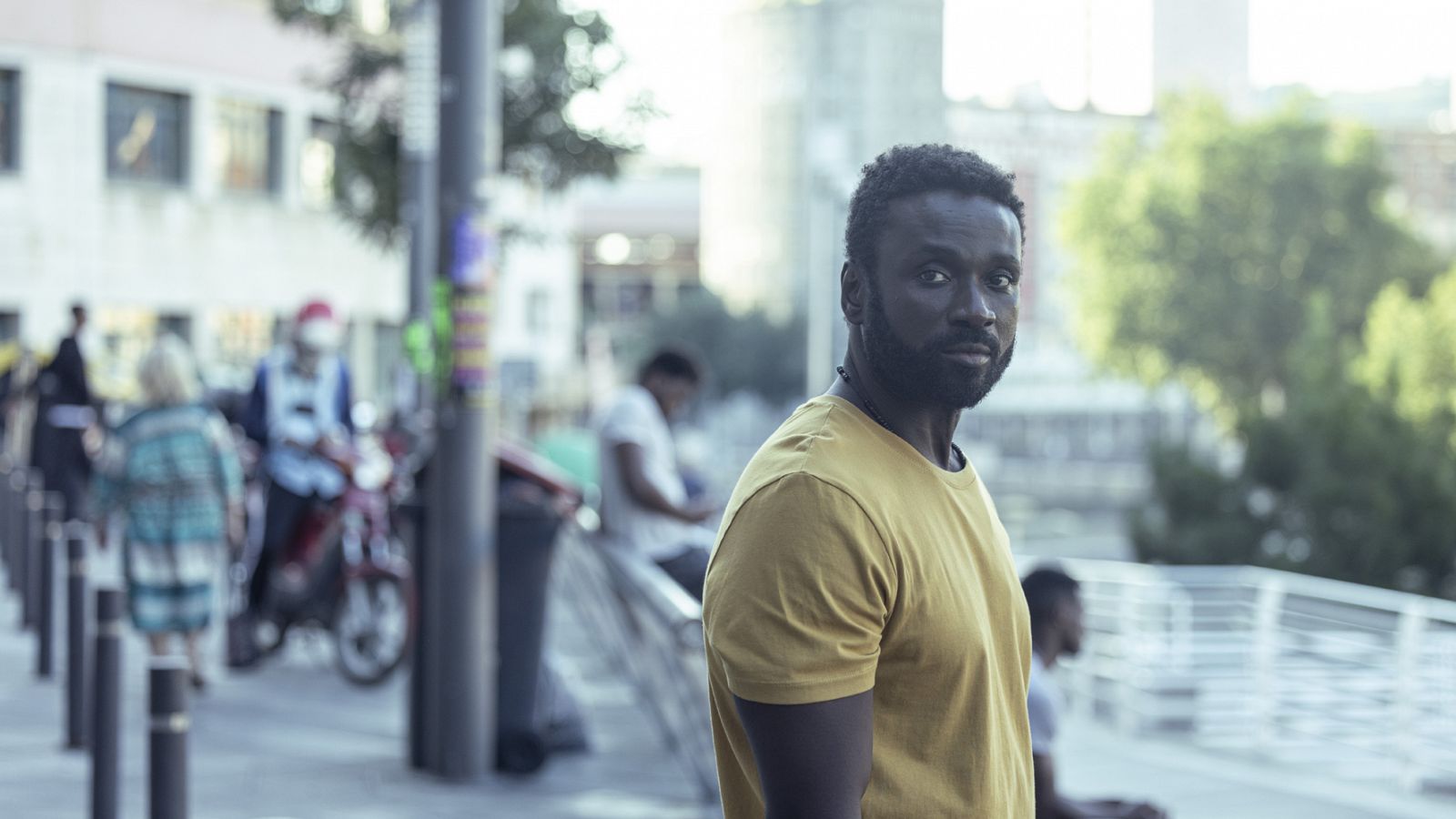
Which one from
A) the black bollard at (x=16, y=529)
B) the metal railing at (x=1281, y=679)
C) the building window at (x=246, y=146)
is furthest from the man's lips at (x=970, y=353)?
the building window at (x=246, y=146)

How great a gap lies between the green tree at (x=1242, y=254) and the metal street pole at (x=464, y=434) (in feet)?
159

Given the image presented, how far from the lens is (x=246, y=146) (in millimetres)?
34188

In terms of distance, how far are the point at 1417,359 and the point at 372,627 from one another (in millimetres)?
25033

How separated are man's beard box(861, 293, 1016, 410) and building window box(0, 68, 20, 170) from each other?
2980 cm

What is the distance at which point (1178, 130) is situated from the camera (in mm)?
55500

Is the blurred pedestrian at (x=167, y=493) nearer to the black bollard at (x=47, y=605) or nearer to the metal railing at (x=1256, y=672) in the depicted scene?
the black bollard at (x=47, y=605)

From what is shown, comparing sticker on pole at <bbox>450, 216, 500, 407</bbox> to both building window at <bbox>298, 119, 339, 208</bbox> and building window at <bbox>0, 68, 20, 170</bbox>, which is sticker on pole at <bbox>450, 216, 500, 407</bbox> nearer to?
building window at <bbox>0, 68, 20, 170</bbox>

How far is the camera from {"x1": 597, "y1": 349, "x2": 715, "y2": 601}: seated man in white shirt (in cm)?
753

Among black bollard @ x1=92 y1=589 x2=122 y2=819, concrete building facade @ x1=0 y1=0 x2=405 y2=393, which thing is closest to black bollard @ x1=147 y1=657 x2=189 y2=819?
black bollard @ x1=92 y1=589 x2=122 y2=819

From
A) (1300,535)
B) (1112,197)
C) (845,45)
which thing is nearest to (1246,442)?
(1300,535)

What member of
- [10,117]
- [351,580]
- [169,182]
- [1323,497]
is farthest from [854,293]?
[169,182]

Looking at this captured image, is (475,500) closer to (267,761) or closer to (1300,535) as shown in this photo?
(267,761)

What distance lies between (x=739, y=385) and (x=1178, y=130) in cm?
2244

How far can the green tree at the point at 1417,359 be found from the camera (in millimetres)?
25984
